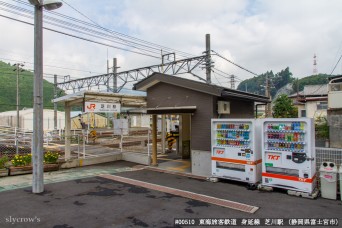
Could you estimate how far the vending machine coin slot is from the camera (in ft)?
23.6

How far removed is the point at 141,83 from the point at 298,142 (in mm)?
7114

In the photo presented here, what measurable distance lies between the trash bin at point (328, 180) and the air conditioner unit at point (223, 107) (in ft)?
12.8

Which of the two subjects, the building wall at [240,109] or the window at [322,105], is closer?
the building wall at [240,109]

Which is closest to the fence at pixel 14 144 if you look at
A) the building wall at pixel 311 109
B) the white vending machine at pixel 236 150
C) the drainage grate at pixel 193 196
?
the drainage grate at pixel 193 196

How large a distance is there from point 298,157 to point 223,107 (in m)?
3.51

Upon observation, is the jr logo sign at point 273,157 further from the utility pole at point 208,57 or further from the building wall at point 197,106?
the utility pole at point 208,57

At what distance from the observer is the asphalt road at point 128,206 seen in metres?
5.56

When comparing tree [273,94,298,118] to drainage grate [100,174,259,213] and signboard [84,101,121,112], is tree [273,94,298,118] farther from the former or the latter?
drainage grate [100,174,259,213]

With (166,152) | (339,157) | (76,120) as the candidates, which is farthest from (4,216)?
(76,120)

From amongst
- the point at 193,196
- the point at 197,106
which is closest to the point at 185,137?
the point at 197,106

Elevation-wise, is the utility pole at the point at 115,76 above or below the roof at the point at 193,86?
above

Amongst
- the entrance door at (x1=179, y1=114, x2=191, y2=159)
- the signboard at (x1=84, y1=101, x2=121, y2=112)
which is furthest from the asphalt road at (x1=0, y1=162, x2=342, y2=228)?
the entrance door at (x1=179, y1=114, x2=191, y2=159)

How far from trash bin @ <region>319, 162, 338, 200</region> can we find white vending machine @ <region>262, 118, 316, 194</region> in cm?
27

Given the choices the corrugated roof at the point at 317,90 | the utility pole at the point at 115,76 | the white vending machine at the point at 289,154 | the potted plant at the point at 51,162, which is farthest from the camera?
the corrugated roof at the point at 317,90
